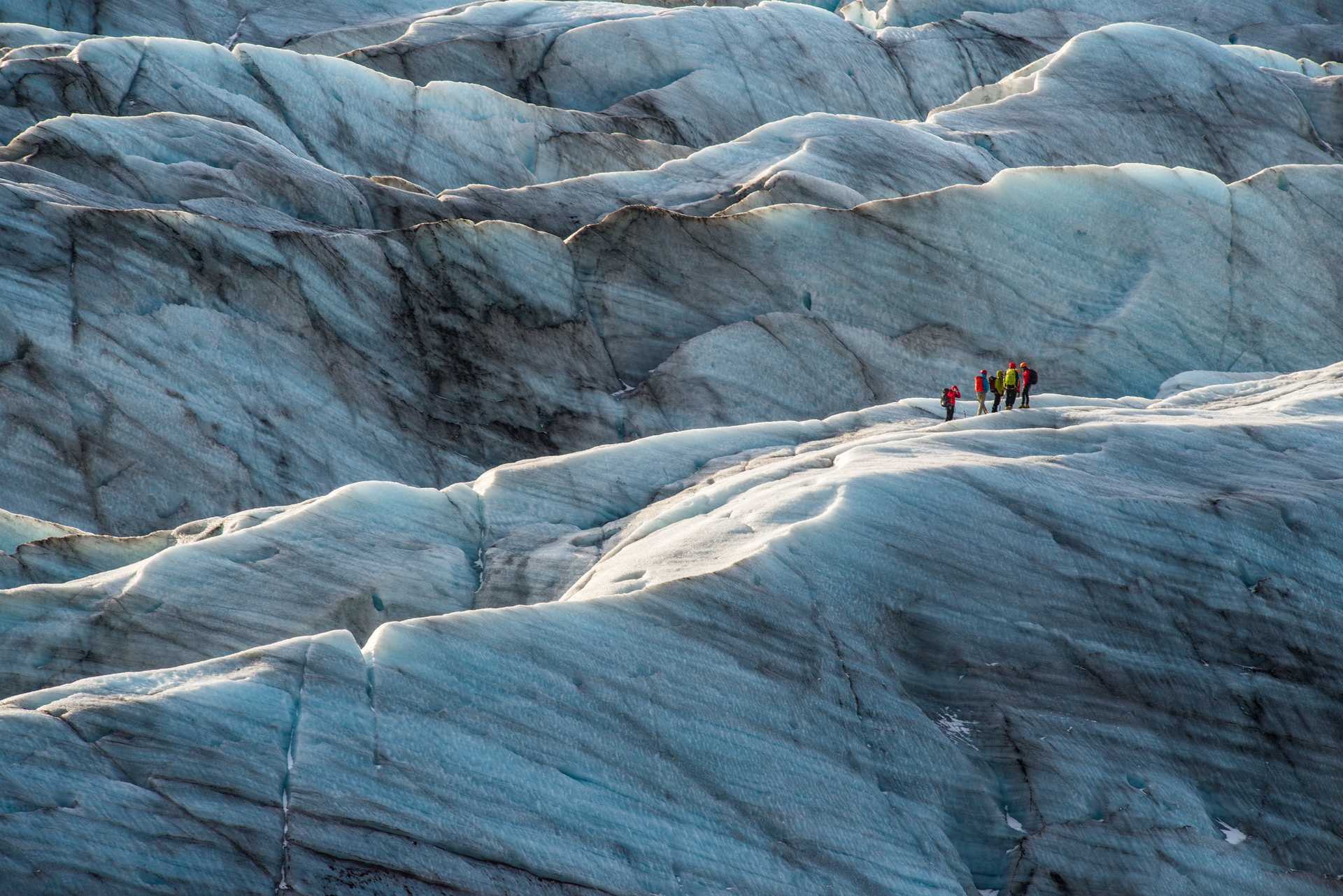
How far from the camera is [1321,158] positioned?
A: 43.0 metres

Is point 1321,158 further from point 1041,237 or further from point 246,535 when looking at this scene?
point 246,535

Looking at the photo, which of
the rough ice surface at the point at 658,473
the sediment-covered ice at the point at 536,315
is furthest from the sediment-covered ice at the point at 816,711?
the sediment-covered ice at the point at 536,315

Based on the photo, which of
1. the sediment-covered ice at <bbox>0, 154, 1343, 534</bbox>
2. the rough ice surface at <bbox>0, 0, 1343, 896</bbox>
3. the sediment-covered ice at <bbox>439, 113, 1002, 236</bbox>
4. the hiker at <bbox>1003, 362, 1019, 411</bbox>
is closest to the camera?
the rough ice surface at <bbox>0, 0, 1343, 896</bbox>

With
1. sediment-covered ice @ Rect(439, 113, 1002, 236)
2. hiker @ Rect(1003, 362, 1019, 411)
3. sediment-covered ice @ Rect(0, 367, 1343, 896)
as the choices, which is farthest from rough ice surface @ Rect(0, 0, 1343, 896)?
hiker @ Rect(1003, 362, 1019, 411)

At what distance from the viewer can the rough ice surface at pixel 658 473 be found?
13.4 m

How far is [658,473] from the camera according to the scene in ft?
69.4

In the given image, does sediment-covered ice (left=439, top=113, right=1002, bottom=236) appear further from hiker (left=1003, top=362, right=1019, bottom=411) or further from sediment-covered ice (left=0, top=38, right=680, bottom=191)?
hiker (left=1003, top=362, right=1019, bottom=411)

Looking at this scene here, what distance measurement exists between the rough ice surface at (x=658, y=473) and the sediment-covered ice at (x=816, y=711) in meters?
0.05

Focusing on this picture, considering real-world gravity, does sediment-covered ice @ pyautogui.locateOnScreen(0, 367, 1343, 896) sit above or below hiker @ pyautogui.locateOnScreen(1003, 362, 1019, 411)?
above

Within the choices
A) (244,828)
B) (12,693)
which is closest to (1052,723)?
(244,828)

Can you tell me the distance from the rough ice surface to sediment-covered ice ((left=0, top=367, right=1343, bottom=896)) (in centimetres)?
5

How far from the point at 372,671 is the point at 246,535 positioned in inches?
223

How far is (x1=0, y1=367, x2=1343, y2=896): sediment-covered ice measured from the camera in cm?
1257

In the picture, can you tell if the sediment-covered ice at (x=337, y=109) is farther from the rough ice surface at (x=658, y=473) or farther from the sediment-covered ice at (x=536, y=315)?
the sediment-covered ice at (x=536, y=315)
